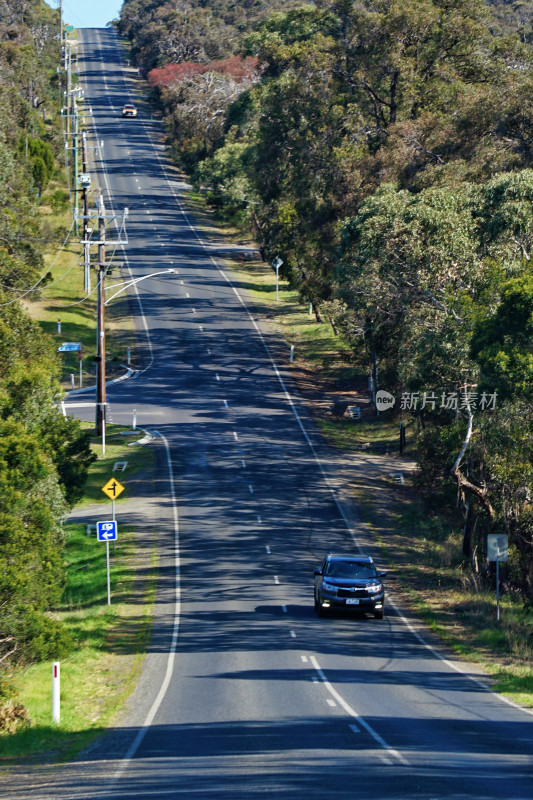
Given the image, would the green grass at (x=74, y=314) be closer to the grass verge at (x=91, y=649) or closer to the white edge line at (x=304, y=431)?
the white edge line at (x=304, y=431)

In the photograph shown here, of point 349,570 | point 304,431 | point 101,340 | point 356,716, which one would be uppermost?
point 356,716

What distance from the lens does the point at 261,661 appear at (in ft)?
68.2

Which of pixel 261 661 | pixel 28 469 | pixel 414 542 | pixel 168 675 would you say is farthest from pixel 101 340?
pixel 168 675

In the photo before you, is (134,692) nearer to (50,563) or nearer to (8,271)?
(50,563)

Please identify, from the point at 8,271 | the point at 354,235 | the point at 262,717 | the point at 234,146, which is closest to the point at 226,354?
the point at 354,235

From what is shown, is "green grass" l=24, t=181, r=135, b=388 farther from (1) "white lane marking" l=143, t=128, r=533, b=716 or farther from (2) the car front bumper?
(2) the car front bumper

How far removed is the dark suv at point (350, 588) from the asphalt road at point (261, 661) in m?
0.54

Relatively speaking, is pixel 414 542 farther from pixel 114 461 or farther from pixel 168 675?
pixel 168 675

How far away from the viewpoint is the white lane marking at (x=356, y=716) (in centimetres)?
1344

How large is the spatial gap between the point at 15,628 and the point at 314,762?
24.4 ft

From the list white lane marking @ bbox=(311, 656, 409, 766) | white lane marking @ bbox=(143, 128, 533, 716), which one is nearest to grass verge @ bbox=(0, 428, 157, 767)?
white lane marking @ bbox=(311, 656, 409, 766)

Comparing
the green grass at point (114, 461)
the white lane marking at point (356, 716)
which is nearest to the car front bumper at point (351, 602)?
the white lane marking at point (356, 716)

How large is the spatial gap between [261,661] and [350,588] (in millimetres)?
4307

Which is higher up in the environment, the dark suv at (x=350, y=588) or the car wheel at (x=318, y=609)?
the dark suv at (x=350, y=588)
